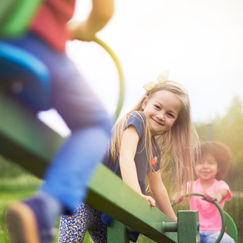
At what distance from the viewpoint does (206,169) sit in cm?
321

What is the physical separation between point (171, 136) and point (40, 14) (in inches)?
53.0

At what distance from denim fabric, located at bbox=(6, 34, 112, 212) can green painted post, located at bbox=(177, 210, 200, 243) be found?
33.8 inches

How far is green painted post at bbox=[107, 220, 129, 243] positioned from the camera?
156 cm

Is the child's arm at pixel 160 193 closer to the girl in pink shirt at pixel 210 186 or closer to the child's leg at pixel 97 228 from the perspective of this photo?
the child's leg at pixel 97 228

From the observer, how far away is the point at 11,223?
0.55 meters

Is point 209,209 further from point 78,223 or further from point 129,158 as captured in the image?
point 129,158

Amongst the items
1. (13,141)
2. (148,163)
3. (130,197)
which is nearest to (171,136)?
(148,163)

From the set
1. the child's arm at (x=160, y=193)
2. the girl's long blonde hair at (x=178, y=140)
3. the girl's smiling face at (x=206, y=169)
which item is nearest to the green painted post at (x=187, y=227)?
the girl's long blonde hair at (x=178, y=140)

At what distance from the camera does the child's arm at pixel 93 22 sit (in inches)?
29.5

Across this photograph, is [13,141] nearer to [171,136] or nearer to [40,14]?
[40,14]

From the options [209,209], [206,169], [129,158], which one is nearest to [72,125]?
[129,158]

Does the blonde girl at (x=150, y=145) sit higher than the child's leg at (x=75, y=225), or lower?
higher

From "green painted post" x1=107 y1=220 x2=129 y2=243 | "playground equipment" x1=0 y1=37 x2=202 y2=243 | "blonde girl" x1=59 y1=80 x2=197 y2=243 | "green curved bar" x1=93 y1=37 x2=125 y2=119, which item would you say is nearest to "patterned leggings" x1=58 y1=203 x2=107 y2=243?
"blonde girl" x1=59 y1=80 x2=197 y2=243

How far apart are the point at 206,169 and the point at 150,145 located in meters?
1.64
